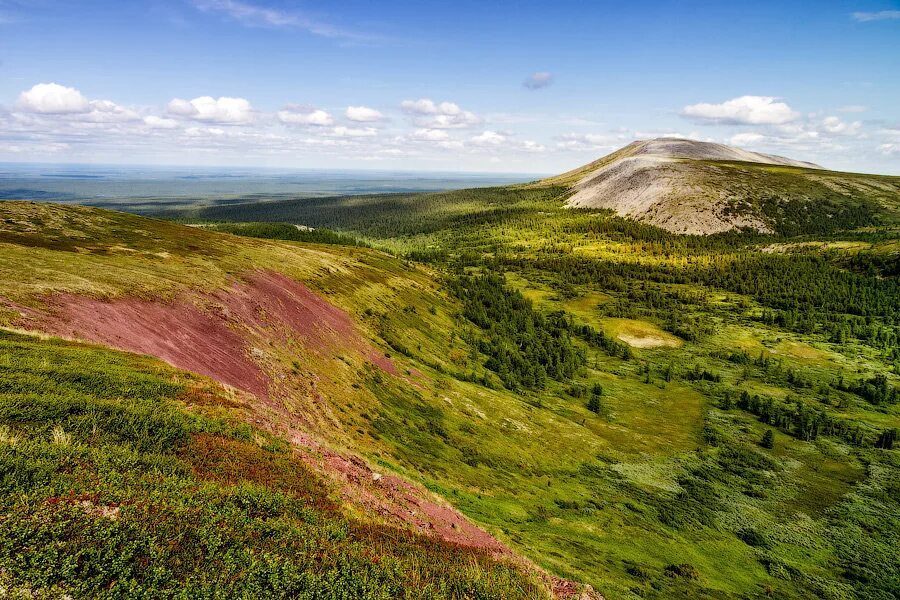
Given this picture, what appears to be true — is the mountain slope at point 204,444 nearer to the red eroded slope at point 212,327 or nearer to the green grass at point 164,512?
the green grass at point 164,512

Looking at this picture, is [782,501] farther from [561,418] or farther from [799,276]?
[799,276]

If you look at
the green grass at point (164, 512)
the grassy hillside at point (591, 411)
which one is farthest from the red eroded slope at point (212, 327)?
the green grass at point (164, 512)

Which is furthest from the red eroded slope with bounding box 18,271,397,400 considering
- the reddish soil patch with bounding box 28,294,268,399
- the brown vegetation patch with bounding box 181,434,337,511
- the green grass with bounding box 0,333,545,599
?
the brown vegetation patch with bounding box 181,434,337,511

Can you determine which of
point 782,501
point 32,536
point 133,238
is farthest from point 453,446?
point 133,238

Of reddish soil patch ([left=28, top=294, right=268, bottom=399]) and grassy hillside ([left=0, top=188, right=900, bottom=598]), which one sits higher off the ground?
reddish soil patch ([left=28, top=294, right=268, bottom=399])

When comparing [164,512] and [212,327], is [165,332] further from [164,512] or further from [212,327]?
[164,512]

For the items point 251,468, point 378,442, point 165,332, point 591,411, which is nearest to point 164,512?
point 251,468

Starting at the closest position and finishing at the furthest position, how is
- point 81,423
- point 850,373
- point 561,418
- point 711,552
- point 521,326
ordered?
point 81,423 < point 711,552 < point 561,418 < point 850,373 < point 521,326

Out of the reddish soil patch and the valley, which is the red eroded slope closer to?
the reddish soil patch
